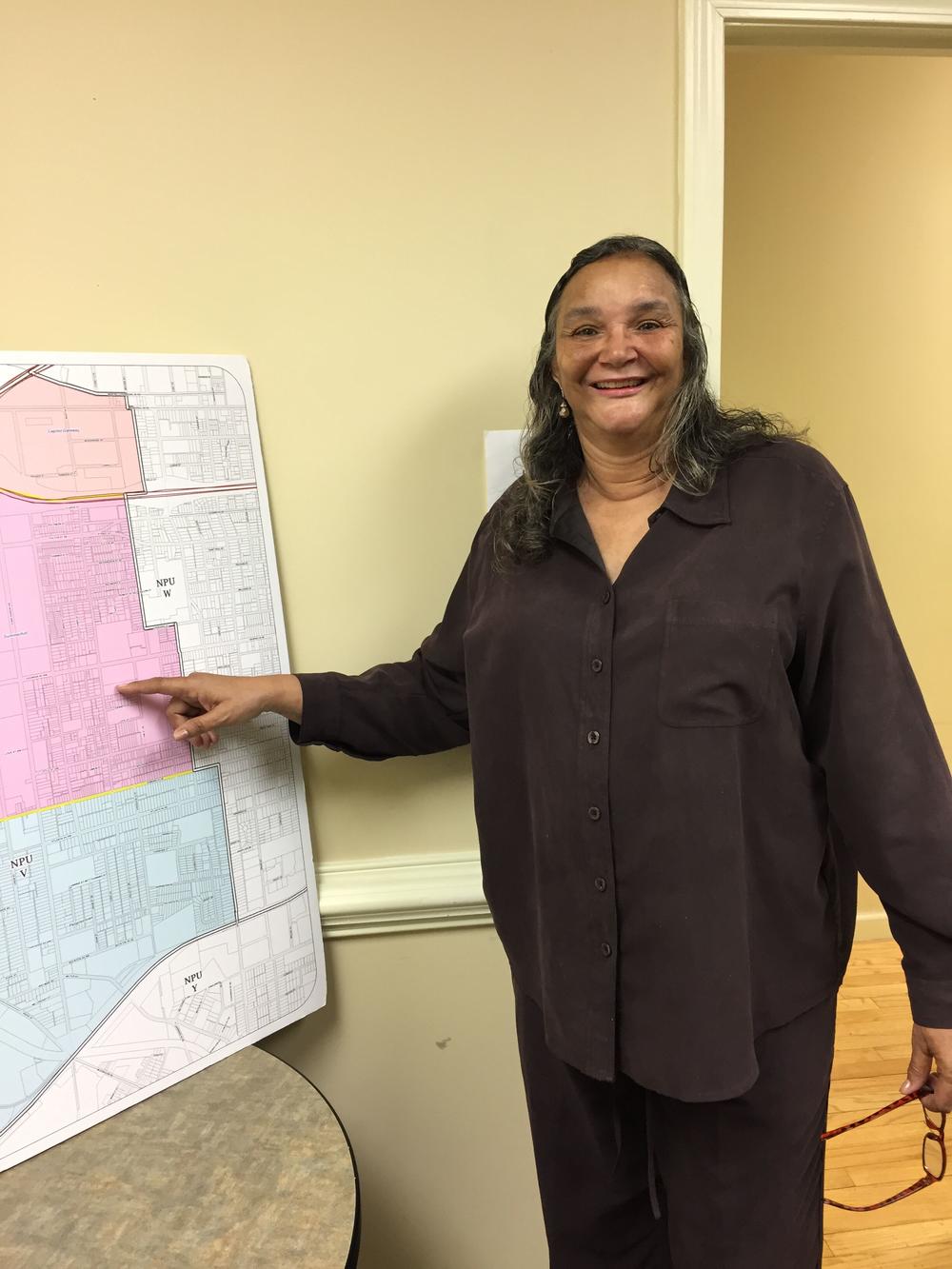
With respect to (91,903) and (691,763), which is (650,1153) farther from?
(91,903)

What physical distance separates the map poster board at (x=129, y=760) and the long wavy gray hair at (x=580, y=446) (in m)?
0.38

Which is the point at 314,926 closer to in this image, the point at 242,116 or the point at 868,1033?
the point at 242,116

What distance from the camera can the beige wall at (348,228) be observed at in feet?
3.83

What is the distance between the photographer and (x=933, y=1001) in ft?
3.26

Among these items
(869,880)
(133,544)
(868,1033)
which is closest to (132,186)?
(133,544)

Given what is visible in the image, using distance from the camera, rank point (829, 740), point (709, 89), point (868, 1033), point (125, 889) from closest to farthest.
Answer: point (829, 740) < point (125, 889) < point (709, 89) < point (868, 1033)

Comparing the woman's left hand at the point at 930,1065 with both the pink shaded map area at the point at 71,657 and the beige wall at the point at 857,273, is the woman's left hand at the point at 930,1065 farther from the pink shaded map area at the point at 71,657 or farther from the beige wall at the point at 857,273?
Answer: the beige wall at the point at 857,273

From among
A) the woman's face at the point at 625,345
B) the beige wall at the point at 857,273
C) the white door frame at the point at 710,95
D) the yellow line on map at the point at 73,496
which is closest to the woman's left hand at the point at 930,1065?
the woman's face at the point at 625,345

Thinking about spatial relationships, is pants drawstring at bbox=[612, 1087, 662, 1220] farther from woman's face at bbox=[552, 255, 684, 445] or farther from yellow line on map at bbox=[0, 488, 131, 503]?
yellow line on map at bbox=[0, 488, 131, 503]

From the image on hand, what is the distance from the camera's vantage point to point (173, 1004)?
1144mm

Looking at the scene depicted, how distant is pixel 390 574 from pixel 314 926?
0.53 metres

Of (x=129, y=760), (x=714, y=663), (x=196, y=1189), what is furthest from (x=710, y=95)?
(x=196, y=1189)

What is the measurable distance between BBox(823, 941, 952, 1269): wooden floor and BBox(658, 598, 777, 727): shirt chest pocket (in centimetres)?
133

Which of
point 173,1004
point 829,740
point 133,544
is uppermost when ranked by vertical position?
point 133,544
